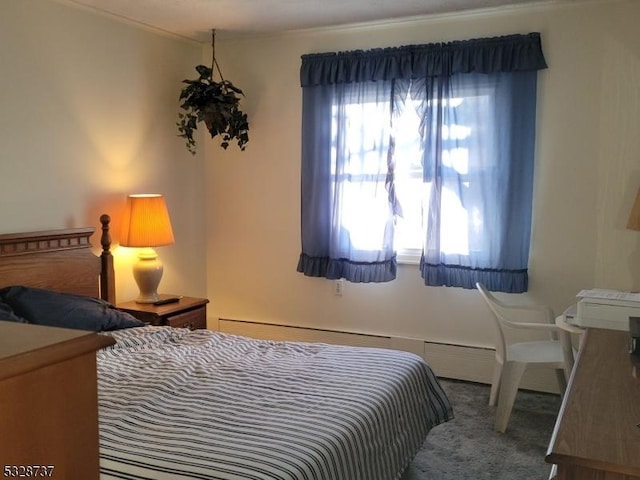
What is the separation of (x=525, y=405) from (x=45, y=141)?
3.23 meters

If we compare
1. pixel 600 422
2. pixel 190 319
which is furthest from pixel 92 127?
pixel 600 422

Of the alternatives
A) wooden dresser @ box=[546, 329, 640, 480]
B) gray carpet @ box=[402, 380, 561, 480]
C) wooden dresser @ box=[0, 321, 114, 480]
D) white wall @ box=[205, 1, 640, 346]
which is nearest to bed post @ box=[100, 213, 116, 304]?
white wall @ box=[205, 1, 640, 346]

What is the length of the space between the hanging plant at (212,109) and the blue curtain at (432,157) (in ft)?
1.61

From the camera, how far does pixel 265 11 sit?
3762 millimetres

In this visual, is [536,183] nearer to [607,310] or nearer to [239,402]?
[607,310]

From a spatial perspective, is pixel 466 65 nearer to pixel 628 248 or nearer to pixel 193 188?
pixel 628 248

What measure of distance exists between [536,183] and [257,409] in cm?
243

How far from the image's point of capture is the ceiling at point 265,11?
3.58 m

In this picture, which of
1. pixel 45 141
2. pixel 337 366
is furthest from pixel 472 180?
pixel 45 141

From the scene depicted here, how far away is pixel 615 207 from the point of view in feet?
11.7

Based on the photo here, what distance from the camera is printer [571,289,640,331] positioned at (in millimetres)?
2721

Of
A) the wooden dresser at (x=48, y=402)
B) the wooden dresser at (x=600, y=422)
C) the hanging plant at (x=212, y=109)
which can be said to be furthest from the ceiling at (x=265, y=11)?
the wooden dresser at (x=48, y=402)

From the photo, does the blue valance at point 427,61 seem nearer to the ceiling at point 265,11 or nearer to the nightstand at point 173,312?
the ceiling at point 265,11

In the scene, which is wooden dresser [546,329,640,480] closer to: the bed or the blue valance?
the bed
